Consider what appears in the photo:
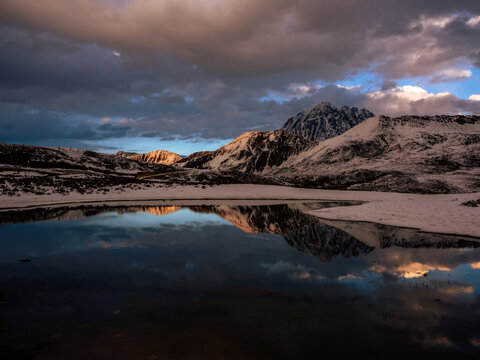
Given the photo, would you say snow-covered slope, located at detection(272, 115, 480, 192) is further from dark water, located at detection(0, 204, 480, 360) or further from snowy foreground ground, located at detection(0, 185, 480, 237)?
dark water, located at detection(0, 204, 480, 360)

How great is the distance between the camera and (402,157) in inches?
5571

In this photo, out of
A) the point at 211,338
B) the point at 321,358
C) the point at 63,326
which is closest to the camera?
the point at 321,358

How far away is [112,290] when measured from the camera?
946 centimetres

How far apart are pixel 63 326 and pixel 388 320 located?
323 inches

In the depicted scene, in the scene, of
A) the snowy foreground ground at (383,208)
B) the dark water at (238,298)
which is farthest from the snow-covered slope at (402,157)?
the dark water at (238,298)

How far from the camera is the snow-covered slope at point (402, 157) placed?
262ft

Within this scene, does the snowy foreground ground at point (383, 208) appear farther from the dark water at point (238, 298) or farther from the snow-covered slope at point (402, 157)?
the snow-covered slope at point (402, 157)

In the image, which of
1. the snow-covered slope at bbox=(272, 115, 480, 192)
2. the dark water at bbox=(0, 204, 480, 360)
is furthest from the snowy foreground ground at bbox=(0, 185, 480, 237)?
the snow-covered slope at bbox=(272, 115, 480, 192)

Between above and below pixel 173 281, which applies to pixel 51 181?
above

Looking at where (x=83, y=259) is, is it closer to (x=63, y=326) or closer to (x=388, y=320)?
(x=63, y=326)

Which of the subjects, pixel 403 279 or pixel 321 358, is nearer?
pixel 321 358

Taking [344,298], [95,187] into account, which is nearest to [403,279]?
[344,298]

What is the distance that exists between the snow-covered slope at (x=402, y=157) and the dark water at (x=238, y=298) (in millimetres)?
69938

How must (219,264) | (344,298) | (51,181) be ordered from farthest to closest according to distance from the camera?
(51,181)
(219,264)
(344,298)
